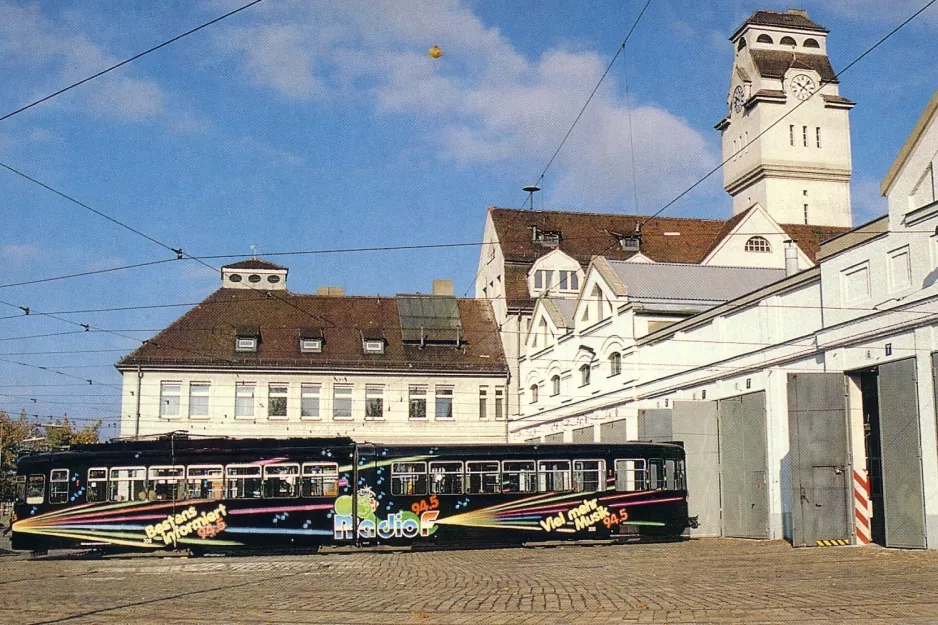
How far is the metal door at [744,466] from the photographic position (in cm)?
3048

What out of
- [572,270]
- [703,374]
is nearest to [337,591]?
[703,374]

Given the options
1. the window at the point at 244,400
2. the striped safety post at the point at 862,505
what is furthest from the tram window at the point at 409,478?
the window at the point at 244,400

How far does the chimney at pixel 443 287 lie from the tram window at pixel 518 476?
31.8 meters

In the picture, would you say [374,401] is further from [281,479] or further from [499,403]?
[281,479]

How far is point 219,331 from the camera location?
54469mm

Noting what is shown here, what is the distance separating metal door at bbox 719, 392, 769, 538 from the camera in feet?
100

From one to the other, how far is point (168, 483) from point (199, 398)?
24.7 meters

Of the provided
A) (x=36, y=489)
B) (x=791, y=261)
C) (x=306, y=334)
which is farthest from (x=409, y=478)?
(x=306, y=334)

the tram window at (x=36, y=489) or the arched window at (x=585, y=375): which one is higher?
the arched window at (x=585, y=375)

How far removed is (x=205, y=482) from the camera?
28734mm

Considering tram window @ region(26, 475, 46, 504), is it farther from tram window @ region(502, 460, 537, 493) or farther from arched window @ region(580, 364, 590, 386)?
arched window @ region(580, 364, 590, 386)

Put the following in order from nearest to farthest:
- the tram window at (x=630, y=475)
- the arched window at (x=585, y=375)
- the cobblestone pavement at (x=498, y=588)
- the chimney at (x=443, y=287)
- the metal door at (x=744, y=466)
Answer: the cobblestone pavement at (x=498, y=588) < the tram window at (x=630, y=475) < the metal door at (x=744, y=466) < the arched window at (x=585, y=375) < the chimney at (x=443, y=287)

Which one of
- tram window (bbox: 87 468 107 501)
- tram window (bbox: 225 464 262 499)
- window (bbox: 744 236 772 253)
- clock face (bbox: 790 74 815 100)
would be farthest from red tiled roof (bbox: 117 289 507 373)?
tram window (bbox: 225 464 262 499)

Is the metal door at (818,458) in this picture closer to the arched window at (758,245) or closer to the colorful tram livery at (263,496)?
the colorful tram livery at (263,496)
